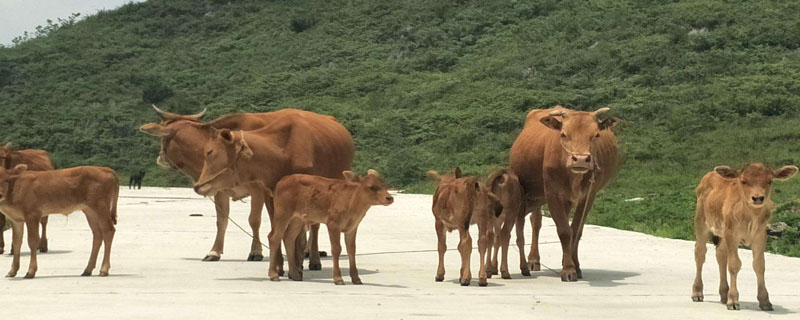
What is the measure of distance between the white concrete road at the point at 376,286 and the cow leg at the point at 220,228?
0.21m

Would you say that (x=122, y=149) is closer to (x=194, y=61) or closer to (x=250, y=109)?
(x=250, y=109)

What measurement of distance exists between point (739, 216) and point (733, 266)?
17.8 inches

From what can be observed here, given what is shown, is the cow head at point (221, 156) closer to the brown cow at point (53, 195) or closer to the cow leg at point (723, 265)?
the brown cow at point (53, 195)

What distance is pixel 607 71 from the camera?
2371 inches

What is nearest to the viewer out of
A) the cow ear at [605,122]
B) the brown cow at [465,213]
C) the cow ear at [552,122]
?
the brown cow at [465,213]

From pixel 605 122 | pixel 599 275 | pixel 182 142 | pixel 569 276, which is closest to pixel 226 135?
pixel 182 142

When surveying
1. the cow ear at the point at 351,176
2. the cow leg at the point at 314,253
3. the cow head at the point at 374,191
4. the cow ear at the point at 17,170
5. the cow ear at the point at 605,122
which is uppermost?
the cow ear at the point at 605,122

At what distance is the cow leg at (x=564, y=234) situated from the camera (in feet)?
44.9

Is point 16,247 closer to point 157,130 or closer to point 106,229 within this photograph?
point 106,229

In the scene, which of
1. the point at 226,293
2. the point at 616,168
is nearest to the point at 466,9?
the point at 616,168

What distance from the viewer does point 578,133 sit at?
13.5 metres

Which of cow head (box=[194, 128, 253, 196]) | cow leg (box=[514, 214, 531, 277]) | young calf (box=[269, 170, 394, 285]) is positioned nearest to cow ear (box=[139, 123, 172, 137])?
cow head (box=[194, 128, 253, 196])

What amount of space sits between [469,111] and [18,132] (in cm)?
2346

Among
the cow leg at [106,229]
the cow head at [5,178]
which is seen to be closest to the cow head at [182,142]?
the cow leg at [106,229]
